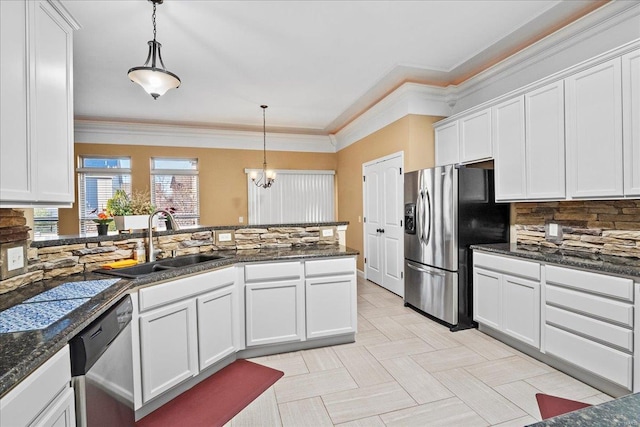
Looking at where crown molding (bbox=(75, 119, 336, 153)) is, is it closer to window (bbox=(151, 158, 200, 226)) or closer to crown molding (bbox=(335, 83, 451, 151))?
window (bbox=(151, 158, 200, 226))

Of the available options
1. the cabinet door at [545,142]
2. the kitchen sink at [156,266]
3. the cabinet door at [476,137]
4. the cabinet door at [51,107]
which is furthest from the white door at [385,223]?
the cabinet door at [51,107]

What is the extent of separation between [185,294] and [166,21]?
2.40 metres

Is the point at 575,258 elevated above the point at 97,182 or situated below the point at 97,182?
below

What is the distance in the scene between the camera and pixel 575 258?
2.43 m

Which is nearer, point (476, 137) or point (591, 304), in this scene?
point (591, 304)

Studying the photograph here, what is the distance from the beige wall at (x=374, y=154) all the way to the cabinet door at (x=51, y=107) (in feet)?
11.8

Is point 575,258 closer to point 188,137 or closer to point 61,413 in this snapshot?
point 61,413

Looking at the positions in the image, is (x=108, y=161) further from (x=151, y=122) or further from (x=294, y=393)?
(x=294, y=393)

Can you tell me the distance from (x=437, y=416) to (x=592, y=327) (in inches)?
51.7

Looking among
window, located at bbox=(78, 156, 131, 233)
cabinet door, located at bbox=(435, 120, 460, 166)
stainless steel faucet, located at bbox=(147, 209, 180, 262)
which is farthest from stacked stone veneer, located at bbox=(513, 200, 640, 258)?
window, located at bbox=(78, 156, 131, 233)

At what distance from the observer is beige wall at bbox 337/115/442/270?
165 inches

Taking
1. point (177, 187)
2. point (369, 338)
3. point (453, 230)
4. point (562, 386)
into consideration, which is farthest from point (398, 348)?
point (177, 187)

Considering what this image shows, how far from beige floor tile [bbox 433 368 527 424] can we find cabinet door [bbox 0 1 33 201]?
2827 mm

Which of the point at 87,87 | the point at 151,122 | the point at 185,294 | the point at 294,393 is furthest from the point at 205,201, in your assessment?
the point at 294,393
